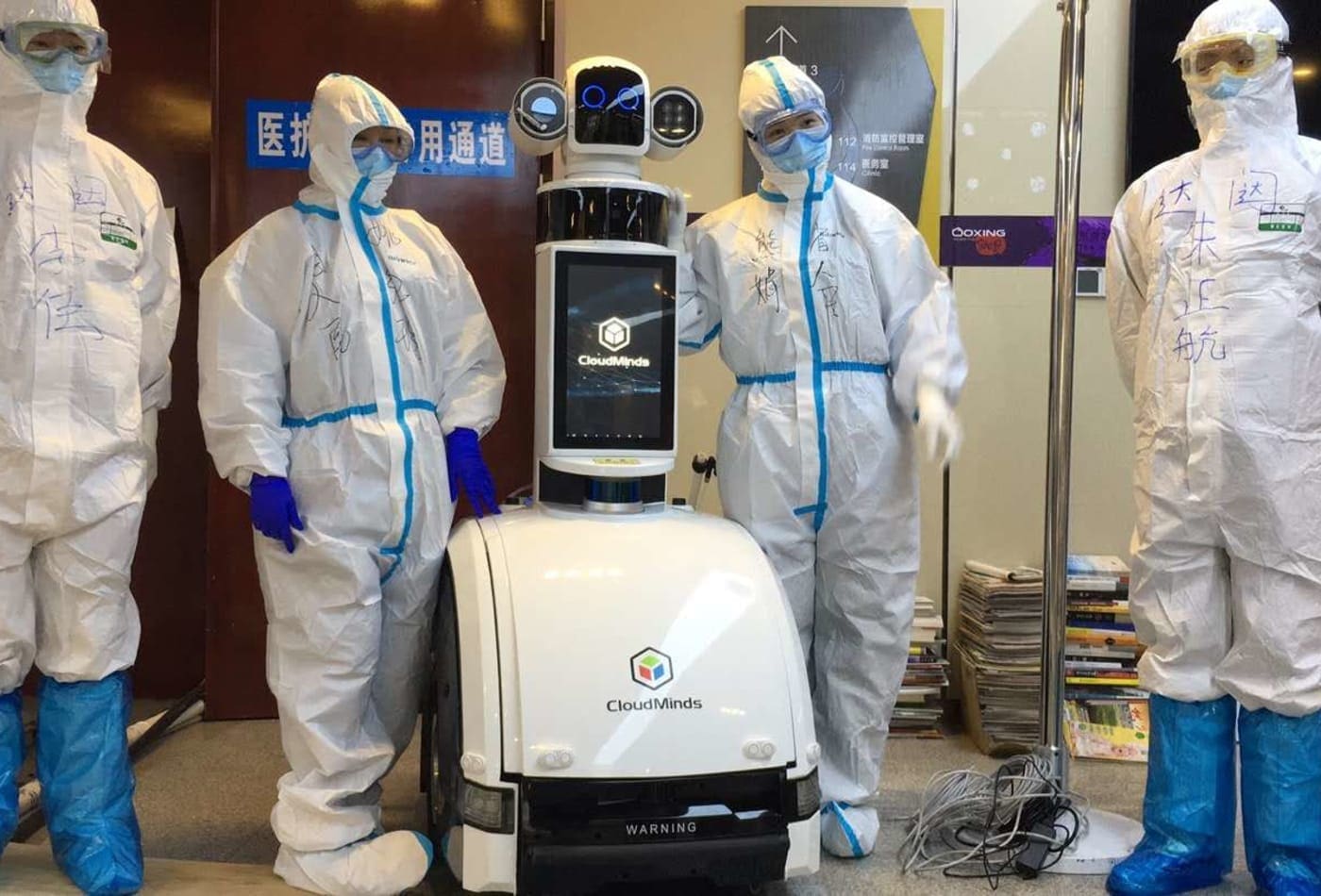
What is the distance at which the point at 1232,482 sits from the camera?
2066 millimetres

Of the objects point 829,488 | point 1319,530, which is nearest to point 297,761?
point 829,488

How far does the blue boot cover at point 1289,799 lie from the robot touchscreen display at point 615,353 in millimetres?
1226

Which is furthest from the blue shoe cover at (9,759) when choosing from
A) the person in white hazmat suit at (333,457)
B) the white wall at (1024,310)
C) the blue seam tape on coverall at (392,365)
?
the white wall at (1024,310)

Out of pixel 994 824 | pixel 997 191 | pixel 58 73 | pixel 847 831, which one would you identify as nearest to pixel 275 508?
pixel 58 73

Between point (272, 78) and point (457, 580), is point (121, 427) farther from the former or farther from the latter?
point (272, 78)

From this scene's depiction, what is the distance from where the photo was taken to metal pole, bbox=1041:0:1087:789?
7.75 feet

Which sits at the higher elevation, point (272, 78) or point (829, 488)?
point (272, 78)

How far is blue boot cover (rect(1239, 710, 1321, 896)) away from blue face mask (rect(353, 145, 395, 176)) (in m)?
1.88

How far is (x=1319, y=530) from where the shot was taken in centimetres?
206

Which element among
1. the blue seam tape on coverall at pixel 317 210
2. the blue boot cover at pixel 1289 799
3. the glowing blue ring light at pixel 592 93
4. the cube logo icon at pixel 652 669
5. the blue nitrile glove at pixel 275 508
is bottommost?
the blue boot cover at pixel 1289 799

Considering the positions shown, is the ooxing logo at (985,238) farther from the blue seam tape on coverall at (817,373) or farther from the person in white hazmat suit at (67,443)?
the person in white hazmat suit at (67,443)

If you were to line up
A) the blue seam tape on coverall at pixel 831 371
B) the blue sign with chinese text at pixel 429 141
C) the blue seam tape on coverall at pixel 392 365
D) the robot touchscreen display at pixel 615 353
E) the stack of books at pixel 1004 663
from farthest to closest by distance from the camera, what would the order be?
the blue sign with chinese text at pixel 429 141, the stack of books at pixel 1004 663, the blue seam tape on coverall at pixel 831 371, the robot touchscreen display at pixel 615 353, the blue seam tape on coverall at pixel 392 365

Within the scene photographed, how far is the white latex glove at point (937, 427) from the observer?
6.90 ft

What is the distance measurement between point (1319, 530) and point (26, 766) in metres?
2.81
